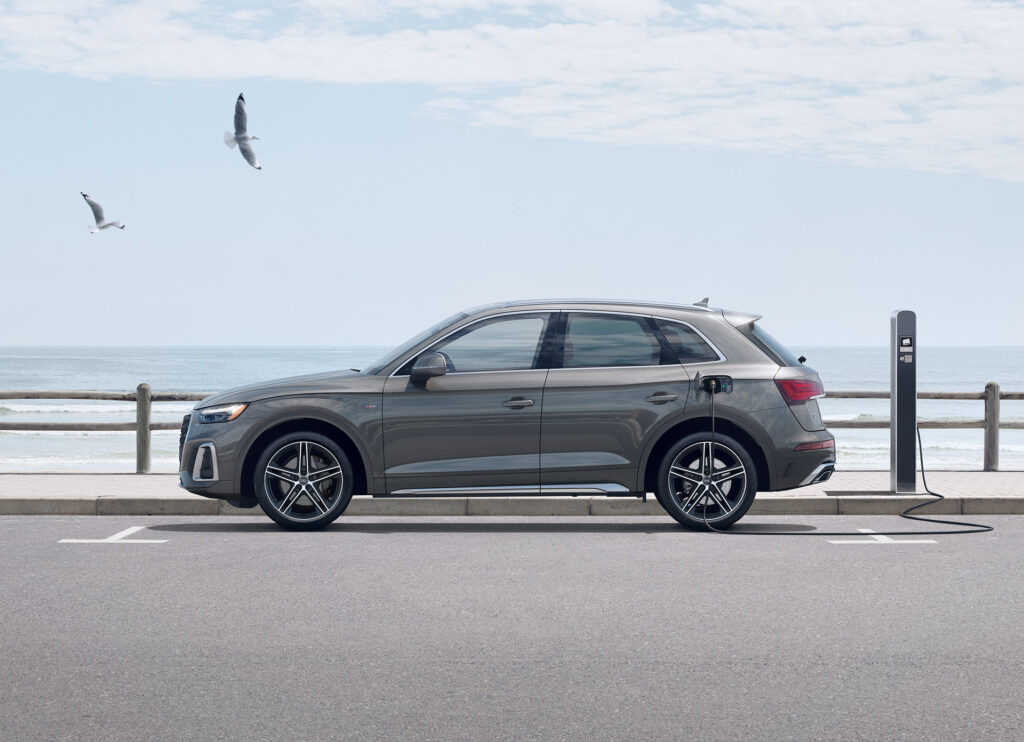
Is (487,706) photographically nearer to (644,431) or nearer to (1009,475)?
(644,431)

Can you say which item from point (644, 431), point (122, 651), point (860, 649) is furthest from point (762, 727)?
point (644, 431)

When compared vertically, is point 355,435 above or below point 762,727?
above

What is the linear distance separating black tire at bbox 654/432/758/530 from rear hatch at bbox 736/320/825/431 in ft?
1.67

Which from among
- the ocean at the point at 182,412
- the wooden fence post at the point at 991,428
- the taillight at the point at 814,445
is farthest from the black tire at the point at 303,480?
the wooden fence post at the point at 991,428

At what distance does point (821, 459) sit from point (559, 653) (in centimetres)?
479

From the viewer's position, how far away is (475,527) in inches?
415

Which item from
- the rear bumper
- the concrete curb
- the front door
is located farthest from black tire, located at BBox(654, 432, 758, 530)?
the concrete curb

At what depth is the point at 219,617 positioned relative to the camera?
6.73 meters

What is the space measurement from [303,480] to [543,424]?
1870 mm

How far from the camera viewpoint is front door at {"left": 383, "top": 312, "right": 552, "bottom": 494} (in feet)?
32.6

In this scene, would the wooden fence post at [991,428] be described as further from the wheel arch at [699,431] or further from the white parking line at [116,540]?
the white parking line at [116,540]

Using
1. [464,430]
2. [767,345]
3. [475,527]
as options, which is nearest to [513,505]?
[475,527]

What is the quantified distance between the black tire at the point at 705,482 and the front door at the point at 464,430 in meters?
1.02

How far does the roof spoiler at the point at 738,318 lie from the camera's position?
403 inches
